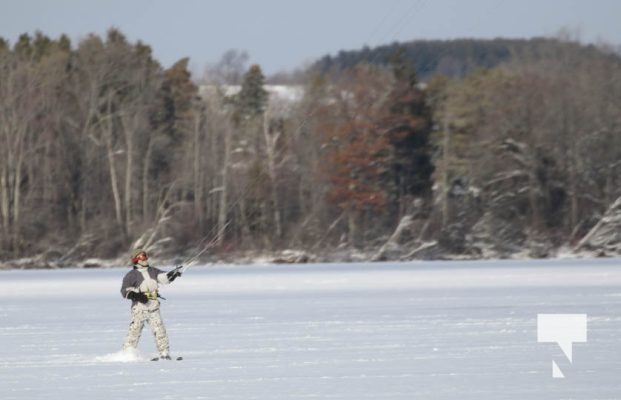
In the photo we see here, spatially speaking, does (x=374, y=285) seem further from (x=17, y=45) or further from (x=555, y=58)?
(x=17, y=45)

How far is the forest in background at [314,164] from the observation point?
4919 centimetres

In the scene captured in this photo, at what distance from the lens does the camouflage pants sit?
545 inches

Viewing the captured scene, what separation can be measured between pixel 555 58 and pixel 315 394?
50183 mm

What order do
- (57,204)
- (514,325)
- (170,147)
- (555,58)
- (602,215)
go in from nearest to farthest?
(514,325)
(602,215)
(57,204)
(170,147)
(555,58)

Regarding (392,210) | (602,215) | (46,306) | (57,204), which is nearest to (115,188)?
(57,204)

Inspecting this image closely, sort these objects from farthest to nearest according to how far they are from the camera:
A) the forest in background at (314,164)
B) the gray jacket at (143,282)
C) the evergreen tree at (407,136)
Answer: the evergreen tree at (407,136), the forest in background at (314,164), the gray jacket at (143,282)

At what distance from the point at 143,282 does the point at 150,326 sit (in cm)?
46

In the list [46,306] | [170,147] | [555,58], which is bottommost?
[46,306]

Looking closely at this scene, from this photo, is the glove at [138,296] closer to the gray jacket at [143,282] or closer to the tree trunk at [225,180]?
the gray jacket at [143,282]

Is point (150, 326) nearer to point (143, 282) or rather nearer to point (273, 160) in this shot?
point (143, 282)

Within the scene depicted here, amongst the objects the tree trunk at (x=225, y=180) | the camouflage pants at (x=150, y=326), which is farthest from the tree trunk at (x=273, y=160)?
the camouflage pants at (x=150, y=326)

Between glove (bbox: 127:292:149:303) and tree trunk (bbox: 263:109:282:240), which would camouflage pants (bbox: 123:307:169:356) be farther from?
tree trunk (bbox: 263:109:282:240)

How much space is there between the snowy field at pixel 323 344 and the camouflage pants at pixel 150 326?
208 millimetres

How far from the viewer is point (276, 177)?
5347 centimetres
